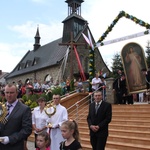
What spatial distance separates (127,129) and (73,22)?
106 ft

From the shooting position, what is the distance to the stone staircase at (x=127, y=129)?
7.08 meters

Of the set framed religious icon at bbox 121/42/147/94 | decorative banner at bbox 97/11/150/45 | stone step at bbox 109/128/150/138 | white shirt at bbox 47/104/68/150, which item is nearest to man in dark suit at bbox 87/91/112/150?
white shirt at bbox 47/104/68/150

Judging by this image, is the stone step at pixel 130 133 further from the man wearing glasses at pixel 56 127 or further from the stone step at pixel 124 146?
the man wearing glasses at pixel 56 127

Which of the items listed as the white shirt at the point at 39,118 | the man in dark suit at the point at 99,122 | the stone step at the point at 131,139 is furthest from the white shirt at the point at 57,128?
the stone step at the point at 131,139

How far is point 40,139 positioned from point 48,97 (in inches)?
441

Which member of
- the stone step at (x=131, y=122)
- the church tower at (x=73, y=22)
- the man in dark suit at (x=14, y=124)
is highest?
the church tower at (x=73, y=22)

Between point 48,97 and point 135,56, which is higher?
point 135,56

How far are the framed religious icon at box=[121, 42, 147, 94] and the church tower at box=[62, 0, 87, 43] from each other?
26.8m

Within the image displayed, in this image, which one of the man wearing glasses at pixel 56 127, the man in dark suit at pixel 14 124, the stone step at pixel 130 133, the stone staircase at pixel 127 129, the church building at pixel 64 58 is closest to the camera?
the man in dark suit at pixel 14 124

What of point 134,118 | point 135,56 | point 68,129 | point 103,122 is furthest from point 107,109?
point 135,56

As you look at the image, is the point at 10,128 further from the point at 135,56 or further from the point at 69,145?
the point at 135,56

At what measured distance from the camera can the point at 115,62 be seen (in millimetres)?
37750

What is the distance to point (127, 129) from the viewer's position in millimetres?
8359

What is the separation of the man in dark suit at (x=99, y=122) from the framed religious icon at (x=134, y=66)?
6757 millimetres
